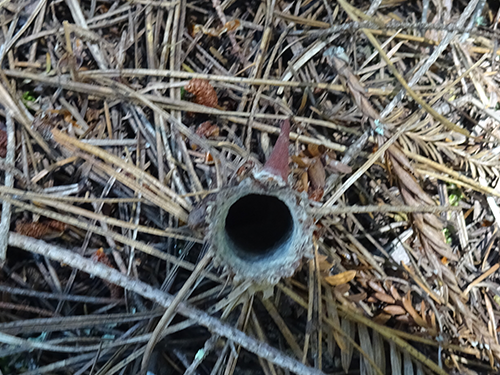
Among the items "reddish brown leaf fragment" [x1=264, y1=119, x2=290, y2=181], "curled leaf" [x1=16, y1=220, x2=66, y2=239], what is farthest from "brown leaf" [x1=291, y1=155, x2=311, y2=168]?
"curled leaf" [x1=16, y1=220, x2=66, y2=239]

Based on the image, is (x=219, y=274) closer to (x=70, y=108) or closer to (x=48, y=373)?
(x=48, y=373)

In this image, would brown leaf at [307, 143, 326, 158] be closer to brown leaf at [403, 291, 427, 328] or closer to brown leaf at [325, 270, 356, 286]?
brown leaf at [325, 270, 356, 286]

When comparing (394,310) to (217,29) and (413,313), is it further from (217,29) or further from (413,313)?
(217,29)

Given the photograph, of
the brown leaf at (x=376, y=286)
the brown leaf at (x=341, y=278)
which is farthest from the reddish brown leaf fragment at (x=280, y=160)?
the brown leaf at (x=376, y=286)

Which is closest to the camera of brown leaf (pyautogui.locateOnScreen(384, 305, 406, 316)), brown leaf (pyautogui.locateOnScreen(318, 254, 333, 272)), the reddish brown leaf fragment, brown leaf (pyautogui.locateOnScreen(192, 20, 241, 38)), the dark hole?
the reddish brown leaf fragment

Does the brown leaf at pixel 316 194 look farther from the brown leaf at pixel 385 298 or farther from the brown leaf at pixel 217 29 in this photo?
the brown leaf at pixel 217 29
